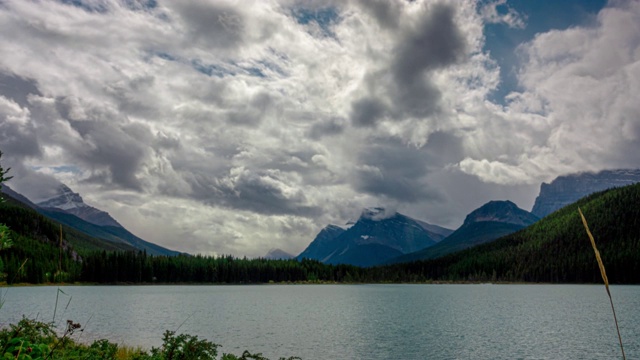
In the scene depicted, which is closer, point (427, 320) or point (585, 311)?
point (427, 320)

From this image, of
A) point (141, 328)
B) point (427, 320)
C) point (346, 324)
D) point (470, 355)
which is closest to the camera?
point (470, 355)

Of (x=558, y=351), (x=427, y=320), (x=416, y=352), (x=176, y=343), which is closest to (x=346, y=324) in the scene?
(x=427, y=320)

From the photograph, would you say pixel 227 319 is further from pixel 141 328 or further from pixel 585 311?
pixel 585 311

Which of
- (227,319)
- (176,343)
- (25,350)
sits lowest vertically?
(227,319)

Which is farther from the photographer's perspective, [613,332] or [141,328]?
[141,328]

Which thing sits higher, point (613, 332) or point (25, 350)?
point (25, 350)

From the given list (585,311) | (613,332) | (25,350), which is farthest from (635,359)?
(585,311)

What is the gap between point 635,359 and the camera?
4494cm

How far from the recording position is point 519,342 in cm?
5647

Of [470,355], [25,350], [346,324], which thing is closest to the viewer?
[25,350]

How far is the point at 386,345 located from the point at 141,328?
37.8m

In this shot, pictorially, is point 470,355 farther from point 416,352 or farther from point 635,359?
point 635,359

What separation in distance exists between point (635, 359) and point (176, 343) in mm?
45975

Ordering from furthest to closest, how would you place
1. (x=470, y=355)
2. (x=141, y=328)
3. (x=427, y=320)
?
1. (x=427, y=320)
2. (x=141, y=328)
3. (x=470, y=355)
